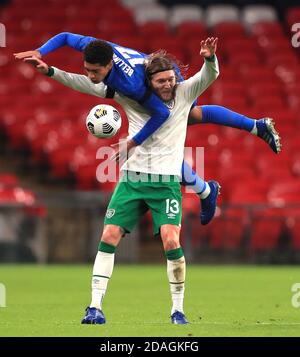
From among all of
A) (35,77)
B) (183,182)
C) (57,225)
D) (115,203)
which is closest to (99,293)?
(115,203)

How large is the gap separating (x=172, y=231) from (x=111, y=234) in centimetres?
49

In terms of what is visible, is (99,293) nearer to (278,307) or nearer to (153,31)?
(278,307)

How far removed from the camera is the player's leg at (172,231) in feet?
29.1

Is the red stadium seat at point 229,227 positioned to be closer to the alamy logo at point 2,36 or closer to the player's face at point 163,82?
the alamy logo at point 2,36

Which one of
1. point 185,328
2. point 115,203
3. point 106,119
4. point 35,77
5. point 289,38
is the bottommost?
point 185,328

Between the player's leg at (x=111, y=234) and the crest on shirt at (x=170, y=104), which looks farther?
the crest on shirt at (x=170, y=104)

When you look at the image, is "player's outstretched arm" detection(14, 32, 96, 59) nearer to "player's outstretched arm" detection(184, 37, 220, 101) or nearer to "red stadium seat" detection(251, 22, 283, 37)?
"player's outstretched arm" detection(184, 37, 220, 101)

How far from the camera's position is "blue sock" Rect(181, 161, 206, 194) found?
31.5 feet

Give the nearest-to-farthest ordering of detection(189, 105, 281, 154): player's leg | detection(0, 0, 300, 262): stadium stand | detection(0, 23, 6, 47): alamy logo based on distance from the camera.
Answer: detection(189, 105, 281, 154): player's leg, detection(0, 0, 300, 262): stadium stand, detection(0, 23, 6, 47): alamy logo

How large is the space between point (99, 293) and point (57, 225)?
895 centimetres

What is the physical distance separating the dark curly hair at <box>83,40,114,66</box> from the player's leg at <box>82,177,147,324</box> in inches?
43.1

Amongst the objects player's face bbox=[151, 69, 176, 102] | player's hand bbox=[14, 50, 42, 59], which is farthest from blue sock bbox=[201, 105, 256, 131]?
player's hand bbox=[14, 50, 42, 59]

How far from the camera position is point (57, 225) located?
58.2ft
